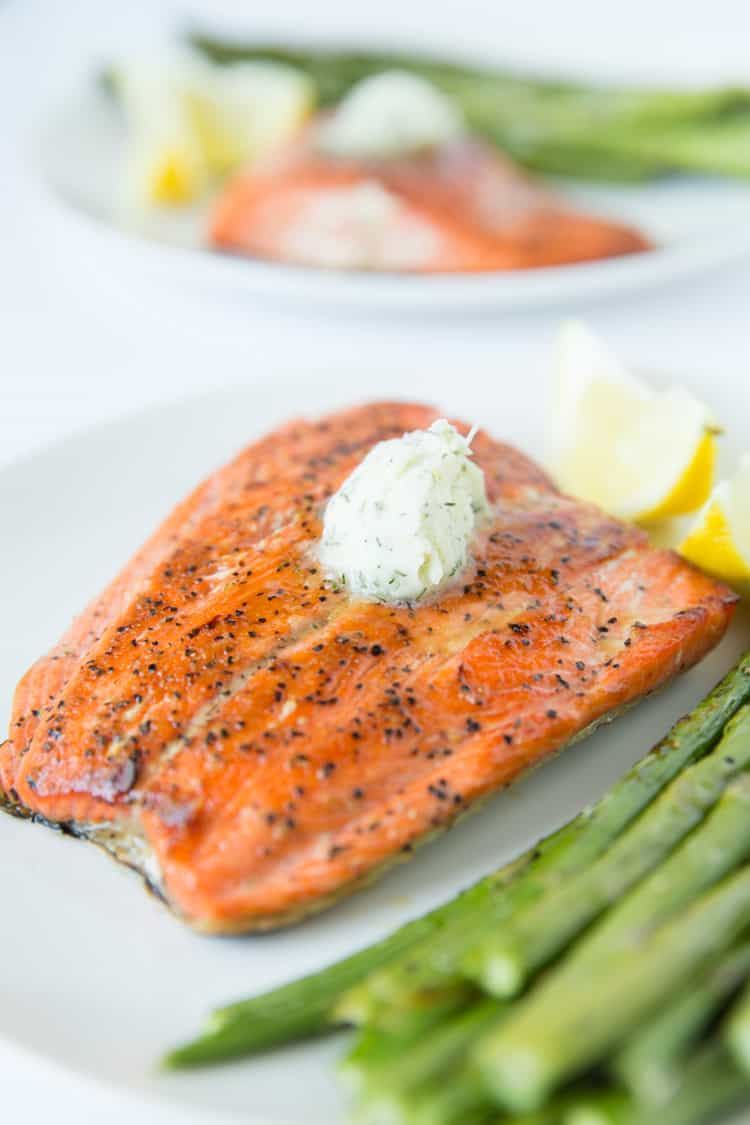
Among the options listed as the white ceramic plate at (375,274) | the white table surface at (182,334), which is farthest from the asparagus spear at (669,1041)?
the white ceramic plate at (375,274)

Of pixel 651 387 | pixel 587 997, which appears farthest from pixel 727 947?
pixel 651 387

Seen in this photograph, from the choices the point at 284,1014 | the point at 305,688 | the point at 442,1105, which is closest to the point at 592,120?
the point at 305,688

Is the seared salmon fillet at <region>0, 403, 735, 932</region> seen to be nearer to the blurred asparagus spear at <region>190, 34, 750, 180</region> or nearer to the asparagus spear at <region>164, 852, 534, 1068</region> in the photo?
the asparagus spear at <region>164, 852, 534, 1068</region>

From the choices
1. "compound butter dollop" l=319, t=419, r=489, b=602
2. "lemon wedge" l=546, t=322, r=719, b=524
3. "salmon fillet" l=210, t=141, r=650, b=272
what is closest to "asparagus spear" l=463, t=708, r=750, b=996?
"compound butter dollop" l=319, t=419, r=489, b=602

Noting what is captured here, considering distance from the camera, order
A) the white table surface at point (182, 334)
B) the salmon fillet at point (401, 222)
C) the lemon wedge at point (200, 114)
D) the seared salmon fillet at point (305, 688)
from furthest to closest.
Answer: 1. the lemon wedge at point (200, 114)
2. the salmon fillet at point (401, 222)
3. the white table surface at point (182, 334)
4. the seared salmon fillet at point (305, 688)

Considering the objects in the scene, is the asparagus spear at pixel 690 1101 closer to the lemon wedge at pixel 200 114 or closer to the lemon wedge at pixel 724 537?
the lemon wedge at pixel 724 537

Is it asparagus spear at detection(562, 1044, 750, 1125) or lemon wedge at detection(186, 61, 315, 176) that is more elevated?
lemon wedge at detection(186, 61, 315, 176)
